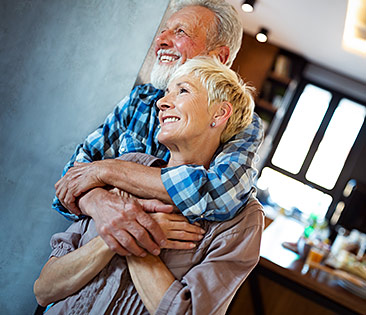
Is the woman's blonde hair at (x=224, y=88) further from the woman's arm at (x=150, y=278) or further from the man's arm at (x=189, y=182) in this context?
the woman's arm at (x=150, y=278)

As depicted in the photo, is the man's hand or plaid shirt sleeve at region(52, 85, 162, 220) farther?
plaid shirt sleeve at region(52, 85, 162, 220)

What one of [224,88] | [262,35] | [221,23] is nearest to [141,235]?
[224,88]

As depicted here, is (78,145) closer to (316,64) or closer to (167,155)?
(167,155)

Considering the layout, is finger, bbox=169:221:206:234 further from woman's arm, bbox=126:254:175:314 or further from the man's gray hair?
the man's gray hair

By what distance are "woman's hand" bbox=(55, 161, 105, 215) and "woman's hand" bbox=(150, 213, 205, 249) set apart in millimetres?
220

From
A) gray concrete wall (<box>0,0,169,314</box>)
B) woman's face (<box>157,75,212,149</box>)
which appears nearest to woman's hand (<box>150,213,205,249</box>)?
woman's face (<box>157,75,212,149</box>)

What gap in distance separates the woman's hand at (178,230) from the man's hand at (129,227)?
0.07ft

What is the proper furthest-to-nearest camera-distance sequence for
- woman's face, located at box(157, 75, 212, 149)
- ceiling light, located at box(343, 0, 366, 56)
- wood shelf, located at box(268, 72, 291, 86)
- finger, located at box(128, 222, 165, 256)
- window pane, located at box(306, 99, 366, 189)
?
1. window pane, located at box(306, 99, 366, 189)
2. wood shelf, located at box(268, 72, 291, 86)
3. ceiling light, located at box(343, 0, 366, 56)
4. woman's face, located at box(157, 75, 212, 149)
5. finger, located at box(128, 222, 165, 256)

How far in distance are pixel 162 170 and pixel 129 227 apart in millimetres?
191

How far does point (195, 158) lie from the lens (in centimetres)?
129

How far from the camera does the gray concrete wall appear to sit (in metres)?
1.63

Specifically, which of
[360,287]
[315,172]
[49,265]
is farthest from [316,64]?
[49,265]

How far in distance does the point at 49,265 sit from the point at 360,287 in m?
2.14

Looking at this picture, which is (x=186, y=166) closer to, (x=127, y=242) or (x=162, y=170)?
(x=162, y=170)
